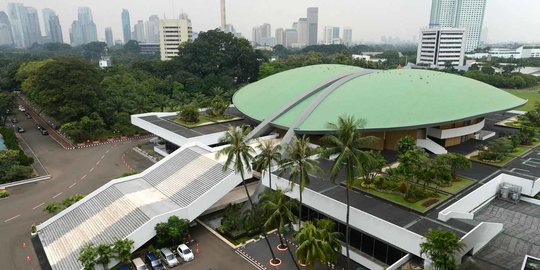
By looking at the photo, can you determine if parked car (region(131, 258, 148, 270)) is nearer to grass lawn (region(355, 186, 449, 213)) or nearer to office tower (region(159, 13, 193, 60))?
grass lawn (region(355, 186, 449, 213))

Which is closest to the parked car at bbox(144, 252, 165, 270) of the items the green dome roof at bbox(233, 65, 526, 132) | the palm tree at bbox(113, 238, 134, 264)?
the palm tree at bbox(113, 238, 134, 264)

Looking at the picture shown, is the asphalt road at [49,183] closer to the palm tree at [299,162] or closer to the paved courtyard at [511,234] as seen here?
the palm tree at [299,162]

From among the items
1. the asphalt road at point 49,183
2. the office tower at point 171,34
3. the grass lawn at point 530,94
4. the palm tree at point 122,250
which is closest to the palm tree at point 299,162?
the palm tree at point 122,250

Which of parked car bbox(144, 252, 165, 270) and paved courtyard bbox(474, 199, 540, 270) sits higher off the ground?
paved courtyard bbox(474, 199, 540, 270)

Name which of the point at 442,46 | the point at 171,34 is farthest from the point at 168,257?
the point at 442,46

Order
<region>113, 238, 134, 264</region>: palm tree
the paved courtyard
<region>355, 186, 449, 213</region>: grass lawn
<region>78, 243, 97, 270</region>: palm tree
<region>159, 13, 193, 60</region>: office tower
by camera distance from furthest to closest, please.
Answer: <region>159, 13, 193, 60</region>: office tower, <region>355, 186, 449, 213</region>: grass lawn, <region>113, 238, 134, 264</region>: palm tree, <region>78, 243, 97, 270</region>: palm tree, the paved courtyard

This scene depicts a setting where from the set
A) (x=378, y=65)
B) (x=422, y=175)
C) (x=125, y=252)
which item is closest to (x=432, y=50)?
(x=378, y=65)
